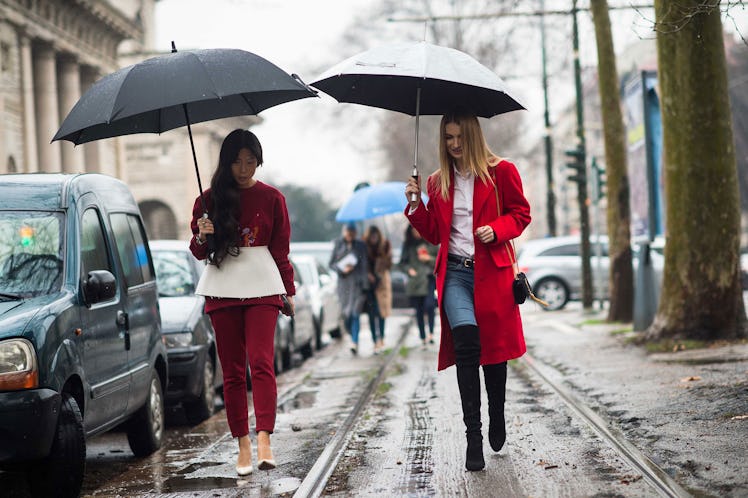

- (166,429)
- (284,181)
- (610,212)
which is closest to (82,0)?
(610,212)

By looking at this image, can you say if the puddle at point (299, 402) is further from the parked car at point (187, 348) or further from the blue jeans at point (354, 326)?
the blue jeans at point (354, 326)

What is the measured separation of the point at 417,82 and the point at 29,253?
2352 mm

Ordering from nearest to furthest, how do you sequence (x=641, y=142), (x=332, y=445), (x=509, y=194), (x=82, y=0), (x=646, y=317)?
(x=509, y=194)
(x=332, y=445)
(x=646, y=317)
(x=641, y=142)
(x=82, y=0)

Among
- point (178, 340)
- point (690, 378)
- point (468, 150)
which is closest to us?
point (468, 150)

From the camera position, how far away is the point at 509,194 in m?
6.55

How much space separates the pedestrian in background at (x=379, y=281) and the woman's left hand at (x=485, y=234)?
1057cm

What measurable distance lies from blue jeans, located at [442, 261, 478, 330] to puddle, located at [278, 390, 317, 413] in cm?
418

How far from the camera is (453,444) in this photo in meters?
7.51

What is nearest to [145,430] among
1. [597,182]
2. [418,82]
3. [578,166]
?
[418,82]

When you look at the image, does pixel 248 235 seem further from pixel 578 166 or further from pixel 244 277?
pixel 578 166

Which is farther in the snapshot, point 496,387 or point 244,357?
point 244,357

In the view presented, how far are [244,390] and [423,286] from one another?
10050 millimetres

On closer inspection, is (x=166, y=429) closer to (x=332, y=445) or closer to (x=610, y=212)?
(x=332, y=445)

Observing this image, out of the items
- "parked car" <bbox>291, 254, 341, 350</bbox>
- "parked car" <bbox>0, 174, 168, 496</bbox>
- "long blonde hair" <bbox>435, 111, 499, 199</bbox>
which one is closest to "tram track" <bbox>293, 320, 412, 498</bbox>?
"parked car" <bbox>0, 174, 168, 496</bbox>
